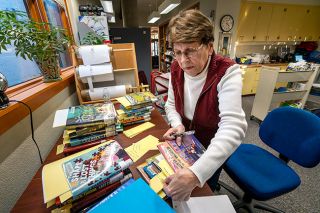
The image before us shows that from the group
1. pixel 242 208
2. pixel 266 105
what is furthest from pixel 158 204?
pixel 266 105

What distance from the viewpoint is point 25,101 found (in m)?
0.73

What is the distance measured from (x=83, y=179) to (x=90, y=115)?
18.9 inches

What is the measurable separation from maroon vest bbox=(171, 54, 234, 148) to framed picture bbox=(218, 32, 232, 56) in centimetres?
348

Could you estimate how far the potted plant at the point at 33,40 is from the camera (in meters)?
0.75

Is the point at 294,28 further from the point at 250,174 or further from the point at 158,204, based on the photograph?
the point at 158,204

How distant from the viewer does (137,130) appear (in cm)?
104

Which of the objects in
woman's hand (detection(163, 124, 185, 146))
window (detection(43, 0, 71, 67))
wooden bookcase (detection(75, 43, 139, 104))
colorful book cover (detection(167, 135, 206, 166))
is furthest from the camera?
window (detection(43, 0, 71, 67))

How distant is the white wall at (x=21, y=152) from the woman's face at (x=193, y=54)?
836 millimetres

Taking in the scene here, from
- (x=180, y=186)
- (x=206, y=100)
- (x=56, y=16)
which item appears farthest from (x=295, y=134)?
(x=56, y=16)

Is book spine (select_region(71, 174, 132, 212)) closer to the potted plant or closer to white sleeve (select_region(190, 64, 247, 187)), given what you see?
white sleeve (select_region(190, 64, 247, 187))

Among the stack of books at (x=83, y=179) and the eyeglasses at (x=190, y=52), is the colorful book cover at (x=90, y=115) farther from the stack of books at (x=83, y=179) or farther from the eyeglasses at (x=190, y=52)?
the eyeglasses at (x=190, y=52)

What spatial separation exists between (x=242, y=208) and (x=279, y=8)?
5073 mm

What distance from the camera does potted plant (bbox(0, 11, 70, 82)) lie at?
0.75m

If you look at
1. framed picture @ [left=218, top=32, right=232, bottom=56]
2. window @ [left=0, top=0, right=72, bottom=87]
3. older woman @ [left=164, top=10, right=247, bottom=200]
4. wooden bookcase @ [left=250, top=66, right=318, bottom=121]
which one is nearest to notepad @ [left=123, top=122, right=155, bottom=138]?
older woman @ [left=164, top=10, right=247, bottom=200]
